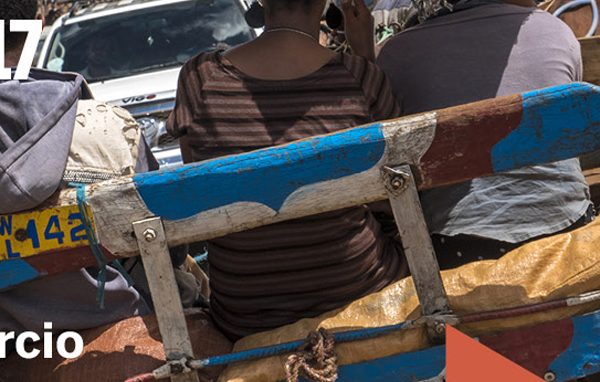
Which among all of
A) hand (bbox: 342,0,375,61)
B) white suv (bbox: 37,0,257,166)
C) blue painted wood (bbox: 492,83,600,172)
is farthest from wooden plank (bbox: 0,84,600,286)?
white suv (bbox: 37,0,257,166)

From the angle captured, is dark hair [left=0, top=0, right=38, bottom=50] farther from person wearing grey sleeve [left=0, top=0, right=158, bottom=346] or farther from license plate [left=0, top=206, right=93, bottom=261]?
license plate [left=0, top=206, right=93, bottom=261]

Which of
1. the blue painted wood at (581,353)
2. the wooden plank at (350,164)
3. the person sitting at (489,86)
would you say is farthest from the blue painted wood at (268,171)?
the person sitting at (489,86)

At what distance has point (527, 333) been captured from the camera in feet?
6.64

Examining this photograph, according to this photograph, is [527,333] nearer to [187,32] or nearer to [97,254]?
[97,254]

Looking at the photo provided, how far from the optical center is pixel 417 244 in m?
1.99

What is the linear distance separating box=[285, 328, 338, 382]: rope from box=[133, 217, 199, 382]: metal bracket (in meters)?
0.23

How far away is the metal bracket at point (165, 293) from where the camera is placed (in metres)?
1.98

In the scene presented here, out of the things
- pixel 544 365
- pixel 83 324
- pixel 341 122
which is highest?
pixel 341 122

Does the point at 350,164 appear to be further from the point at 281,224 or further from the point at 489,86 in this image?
the point at 489,86

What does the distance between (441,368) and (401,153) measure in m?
0.49

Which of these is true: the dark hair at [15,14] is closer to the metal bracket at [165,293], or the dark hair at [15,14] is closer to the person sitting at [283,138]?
the person sitting at [283,138]

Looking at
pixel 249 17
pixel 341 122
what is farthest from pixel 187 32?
pixel 341 122

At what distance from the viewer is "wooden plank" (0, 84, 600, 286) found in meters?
1.94

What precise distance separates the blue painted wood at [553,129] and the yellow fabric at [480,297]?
0.90ft
